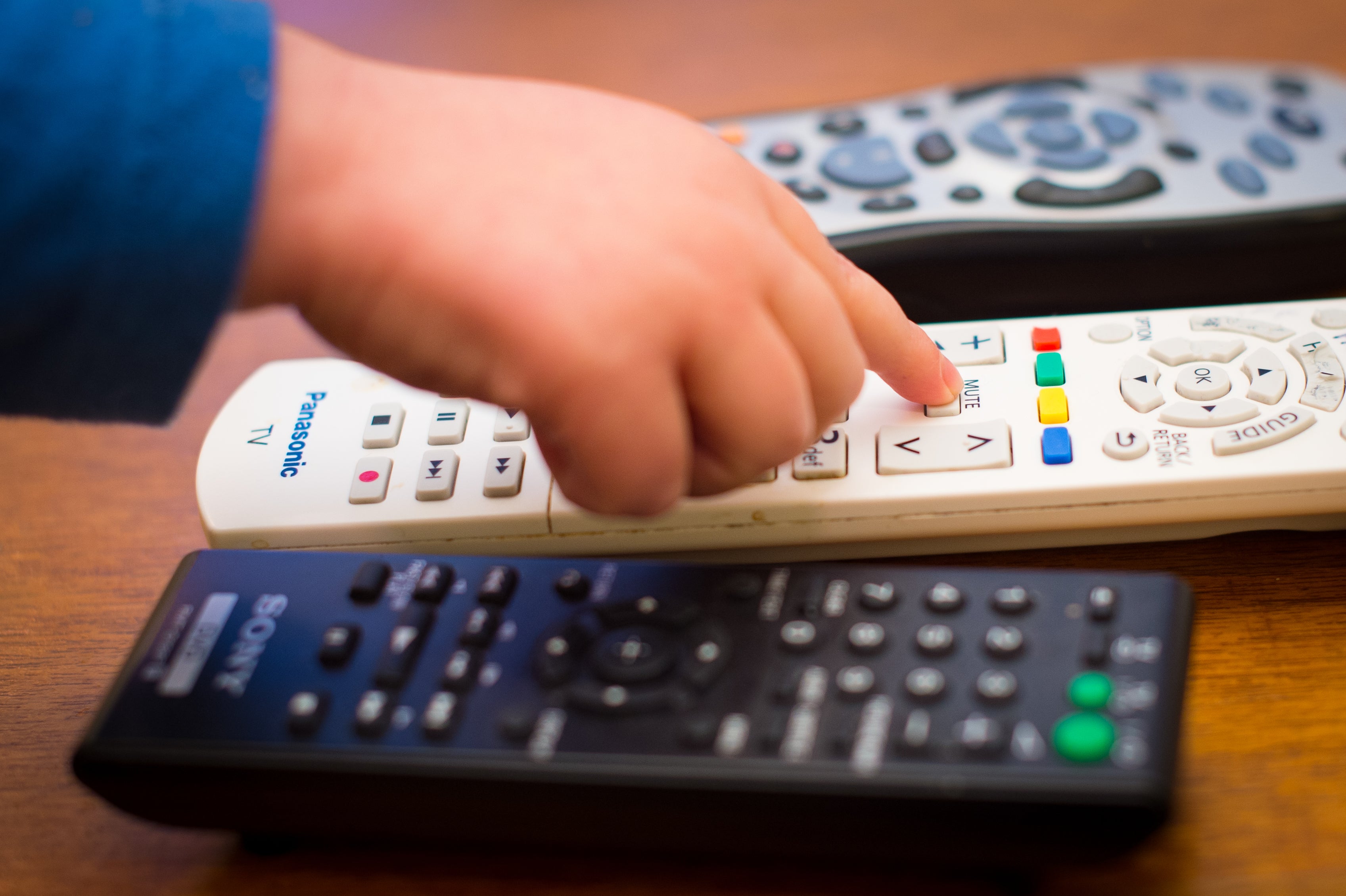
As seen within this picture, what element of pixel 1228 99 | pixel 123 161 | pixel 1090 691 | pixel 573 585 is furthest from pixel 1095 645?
pixel 1228 99

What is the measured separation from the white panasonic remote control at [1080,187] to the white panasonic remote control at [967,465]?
0.15 feet

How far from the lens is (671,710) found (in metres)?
0.24

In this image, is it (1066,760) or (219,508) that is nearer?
(1066,760)

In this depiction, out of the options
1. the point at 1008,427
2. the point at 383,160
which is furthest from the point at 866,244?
the point at 383,160

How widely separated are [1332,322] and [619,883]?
26 cm

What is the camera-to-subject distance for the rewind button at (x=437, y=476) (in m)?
0.32

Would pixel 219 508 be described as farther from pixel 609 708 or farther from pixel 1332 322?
pixel 1332 322

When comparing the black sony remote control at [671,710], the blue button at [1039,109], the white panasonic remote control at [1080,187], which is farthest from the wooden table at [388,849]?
the blue button at [1039,109]

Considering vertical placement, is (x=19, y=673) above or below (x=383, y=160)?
below

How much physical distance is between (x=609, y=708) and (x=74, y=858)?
13cm

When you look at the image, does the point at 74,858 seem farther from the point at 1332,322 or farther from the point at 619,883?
the point at 1332,322

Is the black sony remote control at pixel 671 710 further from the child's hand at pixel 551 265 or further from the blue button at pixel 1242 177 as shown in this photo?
the blue button at pixel 1242 177

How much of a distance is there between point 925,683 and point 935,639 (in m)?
0.01

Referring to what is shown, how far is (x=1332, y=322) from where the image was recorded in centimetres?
33
